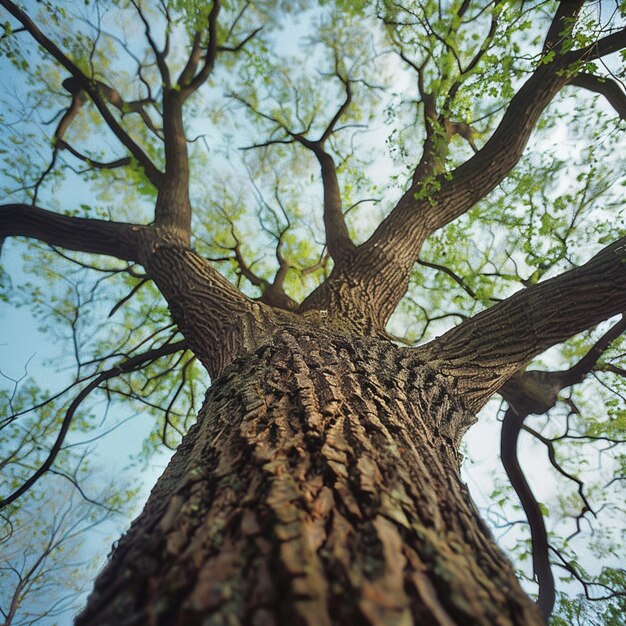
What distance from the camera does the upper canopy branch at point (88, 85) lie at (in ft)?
12.0

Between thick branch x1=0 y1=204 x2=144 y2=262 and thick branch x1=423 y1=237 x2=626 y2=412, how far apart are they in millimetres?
3196

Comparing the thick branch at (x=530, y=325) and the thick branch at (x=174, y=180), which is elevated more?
the thick branch at (x=174, y=180)

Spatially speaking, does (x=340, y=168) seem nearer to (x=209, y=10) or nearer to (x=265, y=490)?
(x=209, y=10)

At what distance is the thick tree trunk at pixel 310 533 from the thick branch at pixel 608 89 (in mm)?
4548

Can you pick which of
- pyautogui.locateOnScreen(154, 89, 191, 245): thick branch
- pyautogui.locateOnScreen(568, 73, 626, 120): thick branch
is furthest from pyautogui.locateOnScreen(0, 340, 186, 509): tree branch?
pyautogui.locateOnScreen(568, 73, 626, 120): thick branch

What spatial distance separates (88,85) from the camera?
4.13 metres

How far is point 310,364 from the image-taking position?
1.70 metres

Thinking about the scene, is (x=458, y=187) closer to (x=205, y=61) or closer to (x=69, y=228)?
(x=69, y=228)

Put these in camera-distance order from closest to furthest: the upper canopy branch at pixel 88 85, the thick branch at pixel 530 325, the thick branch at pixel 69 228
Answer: the thick branch at pixel 530 325
the thick branch at pixel 69 228
the upper canopy branch at pixel 88 85

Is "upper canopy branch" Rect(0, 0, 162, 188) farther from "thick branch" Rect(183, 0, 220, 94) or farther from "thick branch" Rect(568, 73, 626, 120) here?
"thick branch" Rect(568, 73, 626, 120)

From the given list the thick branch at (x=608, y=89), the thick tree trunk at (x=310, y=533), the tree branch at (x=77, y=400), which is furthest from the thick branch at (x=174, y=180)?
the thick branch at (x=608, y=89)

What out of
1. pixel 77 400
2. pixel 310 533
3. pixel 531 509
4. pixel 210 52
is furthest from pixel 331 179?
pixel 531 509

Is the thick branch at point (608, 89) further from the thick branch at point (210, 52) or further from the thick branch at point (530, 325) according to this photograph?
the thick branch at point (210, 52)

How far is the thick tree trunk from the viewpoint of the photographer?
587mm
